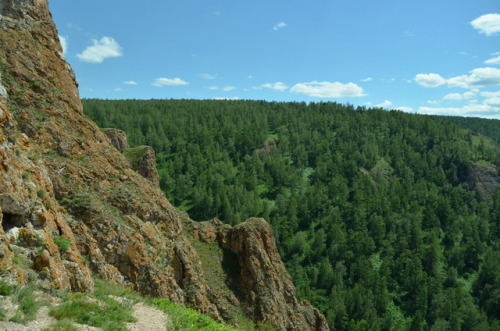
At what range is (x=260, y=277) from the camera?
32.4 m

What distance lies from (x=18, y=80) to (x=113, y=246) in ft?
42.4

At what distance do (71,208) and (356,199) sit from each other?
393ft

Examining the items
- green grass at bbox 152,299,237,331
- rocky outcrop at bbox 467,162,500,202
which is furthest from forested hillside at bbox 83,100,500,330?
green grass at bbox 152,299,237,331

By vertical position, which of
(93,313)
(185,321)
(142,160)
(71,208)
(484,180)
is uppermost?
(142,160)

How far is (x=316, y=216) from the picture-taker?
12388 centimetres

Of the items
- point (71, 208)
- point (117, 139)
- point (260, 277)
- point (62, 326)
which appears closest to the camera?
point (62, 326)

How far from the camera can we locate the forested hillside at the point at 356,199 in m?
92.8

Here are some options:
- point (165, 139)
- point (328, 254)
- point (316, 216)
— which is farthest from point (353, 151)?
point (165, 139)

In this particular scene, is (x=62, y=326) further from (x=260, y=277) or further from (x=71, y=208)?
(x=260, y=277)

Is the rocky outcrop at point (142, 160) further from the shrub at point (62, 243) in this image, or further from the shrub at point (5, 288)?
the shrub at point (5, 288)

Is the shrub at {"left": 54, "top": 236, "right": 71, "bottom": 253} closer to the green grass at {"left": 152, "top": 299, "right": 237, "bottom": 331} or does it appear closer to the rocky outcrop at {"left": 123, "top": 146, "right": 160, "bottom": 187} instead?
the green grass at {"left": 152, "top": 299, "right": 237, "bottom": 331}

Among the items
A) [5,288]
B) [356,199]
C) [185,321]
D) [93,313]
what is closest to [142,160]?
[185,321]

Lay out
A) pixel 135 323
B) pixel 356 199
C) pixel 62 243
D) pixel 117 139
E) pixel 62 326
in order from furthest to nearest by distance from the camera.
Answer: pixel 356 199, pixel 117 139, pixel 62 243, pixel 135 323, pixel 62 326

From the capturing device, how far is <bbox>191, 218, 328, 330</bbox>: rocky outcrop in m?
31.3
